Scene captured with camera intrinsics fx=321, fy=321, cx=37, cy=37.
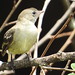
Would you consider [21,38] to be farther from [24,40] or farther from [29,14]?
[29,14]

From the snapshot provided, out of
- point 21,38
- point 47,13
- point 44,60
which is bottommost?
point 44,60

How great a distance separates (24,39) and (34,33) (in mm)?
111

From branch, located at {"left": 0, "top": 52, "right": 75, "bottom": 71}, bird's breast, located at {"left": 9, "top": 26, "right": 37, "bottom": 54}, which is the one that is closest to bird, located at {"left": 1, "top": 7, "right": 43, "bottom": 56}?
bird's breast, located at {"left": 9, "top": 26, "right": 37, "bottom": 54}

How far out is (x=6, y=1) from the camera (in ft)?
15.9

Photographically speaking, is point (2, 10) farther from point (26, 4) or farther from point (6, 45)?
point (6, 45)

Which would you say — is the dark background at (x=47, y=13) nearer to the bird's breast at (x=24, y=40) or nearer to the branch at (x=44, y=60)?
the bird's breast at (x=24, y=40)

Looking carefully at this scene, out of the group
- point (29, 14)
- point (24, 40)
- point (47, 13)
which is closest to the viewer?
point (24, 40)

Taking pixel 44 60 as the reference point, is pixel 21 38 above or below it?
above

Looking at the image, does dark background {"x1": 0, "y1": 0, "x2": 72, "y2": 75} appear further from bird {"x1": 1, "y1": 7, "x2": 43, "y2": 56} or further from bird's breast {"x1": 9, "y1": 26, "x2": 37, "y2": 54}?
bird's breast {"x1": 9, "y1": 26, "x2": 37, "y2": 54}

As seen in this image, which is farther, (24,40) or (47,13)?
(47,13)

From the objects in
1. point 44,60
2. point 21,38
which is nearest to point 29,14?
point 21,38

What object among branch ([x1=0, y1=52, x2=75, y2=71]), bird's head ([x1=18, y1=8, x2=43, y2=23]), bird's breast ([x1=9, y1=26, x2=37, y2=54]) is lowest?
branch ([x1=0, y1=52, x2=75, y2=71])

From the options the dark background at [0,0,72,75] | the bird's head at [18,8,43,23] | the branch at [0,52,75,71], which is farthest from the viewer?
the dark background at [0,0,72,75]

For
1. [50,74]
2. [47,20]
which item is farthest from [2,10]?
[50,74]
